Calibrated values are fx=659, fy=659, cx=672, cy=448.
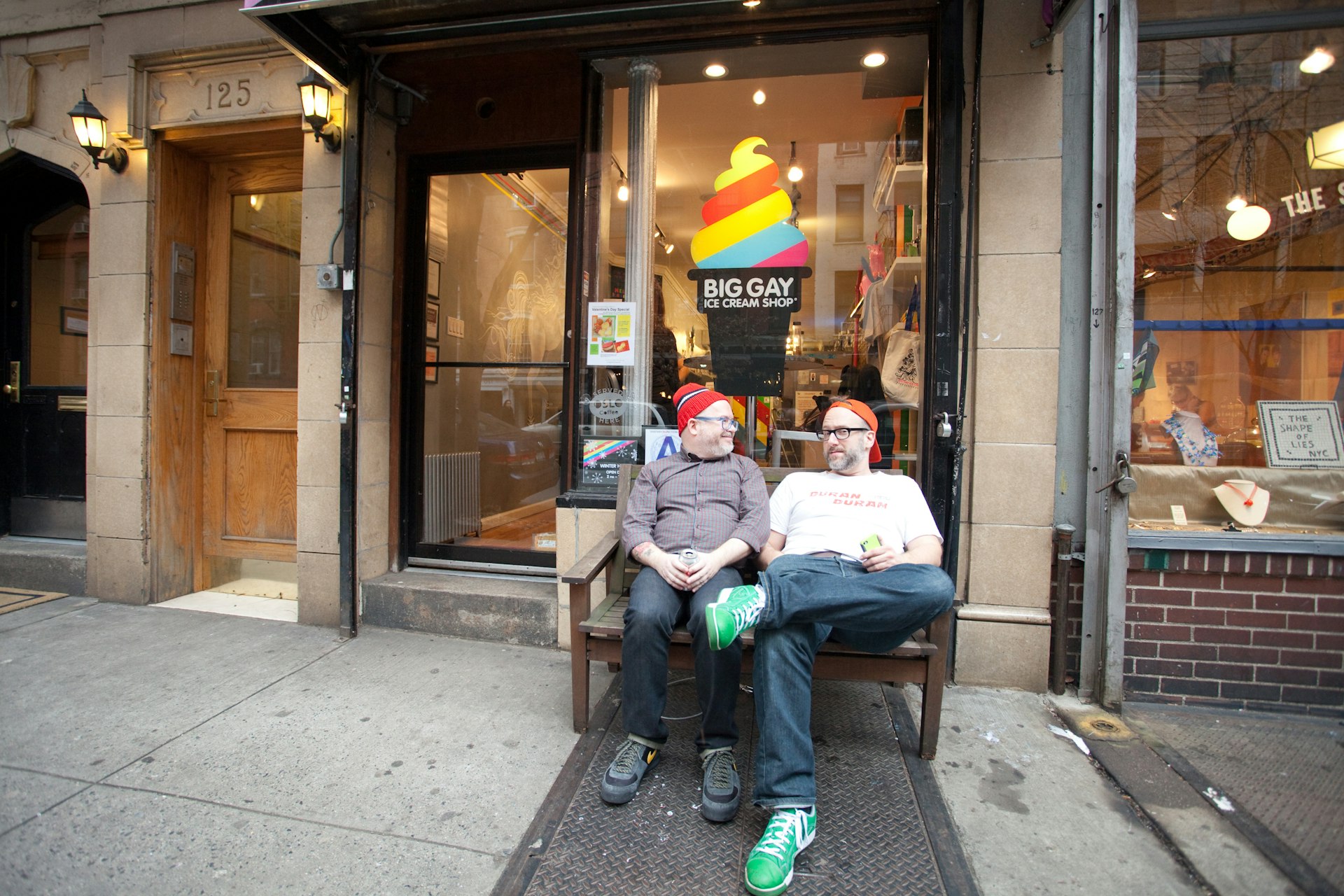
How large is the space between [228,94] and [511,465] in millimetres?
3011

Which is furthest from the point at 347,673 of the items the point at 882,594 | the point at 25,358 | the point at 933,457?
the point at 25,358

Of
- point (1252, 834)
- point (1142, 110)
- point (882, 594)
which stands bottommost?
point (1252, 834)

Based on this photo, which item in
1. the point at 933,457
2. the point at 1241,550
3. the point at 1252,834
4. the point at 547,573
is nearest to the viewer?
the point at 1252,834

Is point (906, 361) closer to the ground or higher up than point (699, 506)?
higher up

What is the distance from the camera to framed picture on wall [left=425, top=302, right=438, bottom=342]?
4488 mm

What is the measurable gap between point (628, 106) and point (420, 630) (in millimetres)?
3457

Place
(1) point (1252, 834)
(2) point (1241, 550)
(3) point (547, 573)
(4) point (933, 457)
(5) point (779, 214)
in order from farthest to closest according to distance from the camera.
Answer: (3) point (547, 573) → (5) point (779, 214) → (4) point (933, 457) → (2) point (1241, 550) → (1) point (1252, 834)

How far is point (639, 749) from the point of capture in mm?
2488

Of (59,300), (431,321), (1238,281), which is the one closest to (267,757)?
(431,321)

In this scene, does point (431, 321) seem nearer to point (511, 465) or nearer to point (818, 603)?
point (511, 465)

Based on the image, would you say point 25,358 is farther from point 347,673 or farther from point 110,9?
point 347,673

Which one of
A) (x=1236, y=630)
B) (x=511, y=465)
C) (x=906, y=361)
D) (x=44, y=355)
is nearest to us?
(x=1236, y=630)

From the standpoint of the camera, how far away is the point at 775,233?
12.8 ft

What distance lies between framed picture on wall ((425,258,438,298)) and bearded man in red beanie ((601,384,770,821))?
2236 mm
